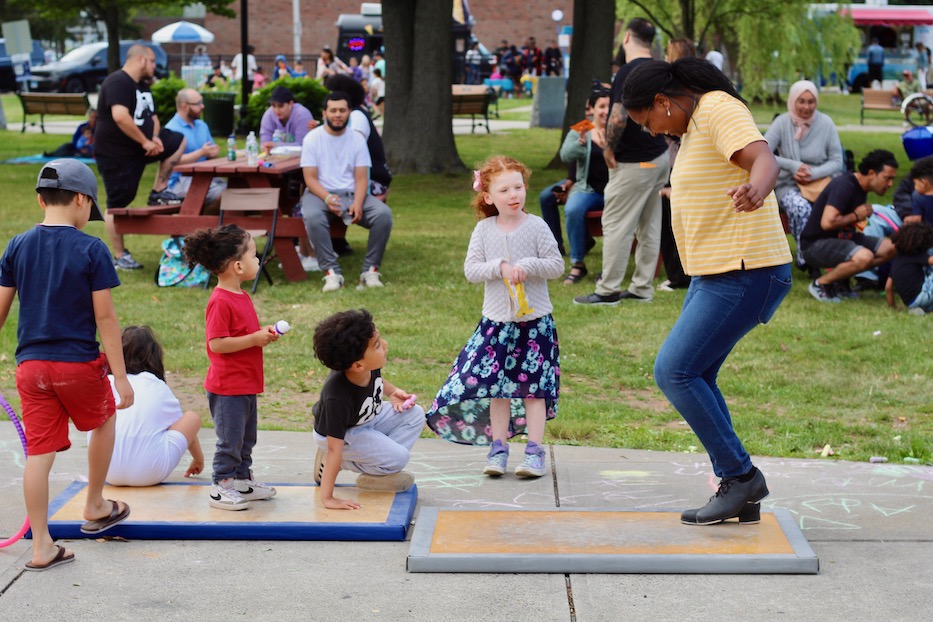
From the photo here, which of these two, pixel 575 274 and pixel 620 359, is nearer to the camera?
pixel 620 359

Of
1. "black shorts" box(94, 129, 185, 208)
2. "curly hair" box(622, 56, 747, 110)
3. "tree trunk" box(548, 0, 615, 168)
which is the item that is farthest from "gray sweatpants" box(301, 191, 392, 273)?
"tree trunk" box(548, 0, 615, 168)

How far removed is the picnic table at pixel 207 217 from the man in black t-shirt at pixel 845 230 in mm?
4107

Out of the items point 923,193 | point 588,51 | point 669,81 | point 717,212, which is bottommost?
point 923,193

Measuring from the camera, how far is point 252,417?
4730mm

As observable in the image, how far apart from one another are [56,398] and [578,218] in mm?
6327

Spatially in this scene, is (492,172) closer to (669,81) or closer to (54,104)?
(669,81)

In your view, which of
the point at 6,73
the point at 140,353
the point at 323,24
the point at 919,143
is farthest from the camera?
the point at 323,24

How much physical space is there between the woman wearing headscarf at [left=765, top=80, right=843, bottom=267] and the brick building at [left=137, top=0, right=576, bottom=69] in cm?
4368

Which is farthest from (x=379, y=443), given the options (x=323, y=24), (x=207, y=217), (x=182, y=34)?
(x=323, y=24)

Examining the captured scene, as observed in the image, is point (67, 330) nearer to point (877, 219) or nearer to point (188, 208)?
point (188, 208)

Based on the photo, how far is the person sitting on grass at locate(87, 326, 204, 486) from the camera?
4863mm

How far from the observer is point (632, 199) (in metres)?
8.98

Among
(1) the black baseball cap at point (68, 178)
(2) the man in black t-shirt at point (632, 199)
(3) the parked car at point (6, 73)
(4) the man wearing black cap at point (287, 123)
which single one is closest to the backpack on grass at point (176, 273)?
(4) the man wearing black cap at point (287, 123)

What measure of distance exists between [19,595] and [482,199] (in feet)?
8.37
